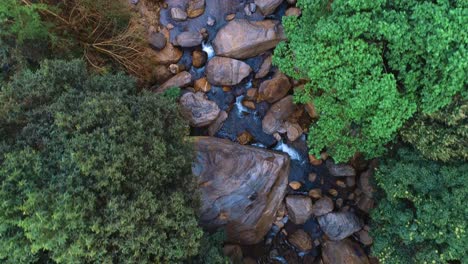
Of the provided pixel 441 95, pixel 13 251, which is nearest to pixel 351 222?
pixel 441 95

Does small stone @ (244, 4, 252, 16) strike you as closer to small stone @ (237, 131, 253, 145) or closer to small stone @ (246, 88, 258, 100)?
small stone @ (246, 88, 258, 100)

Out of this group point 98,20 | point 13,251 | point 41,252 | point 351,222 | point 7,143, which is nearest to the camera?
point 13,251

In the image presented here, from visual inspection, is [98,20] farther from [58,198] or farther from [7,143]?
[58,198]

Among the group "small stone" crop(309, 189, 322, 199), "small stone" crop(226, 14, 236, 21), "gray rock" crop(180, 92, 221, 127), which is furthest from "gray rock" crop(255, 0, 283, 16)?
"small stone" crop(309, 189, 322, 199)

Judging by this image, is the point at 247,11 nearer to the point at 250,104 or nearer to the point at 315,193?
the point at 250,104

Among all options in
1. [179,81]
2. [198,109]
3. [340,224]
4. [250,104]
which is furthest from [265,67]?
[340,224]
